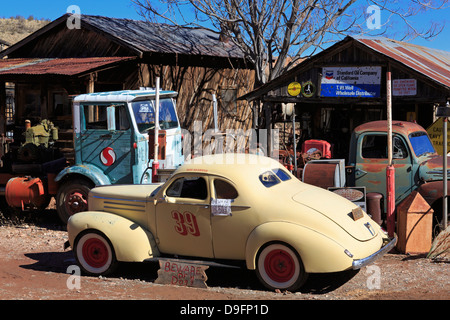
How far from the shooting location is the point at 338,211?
777 centimetres

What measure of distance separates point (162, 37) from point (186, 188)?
51.2ft

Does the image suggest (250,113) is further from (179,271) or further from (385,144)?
Answer: (179,271)

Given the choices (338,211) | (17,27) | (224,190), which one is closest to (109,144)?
(224,190)

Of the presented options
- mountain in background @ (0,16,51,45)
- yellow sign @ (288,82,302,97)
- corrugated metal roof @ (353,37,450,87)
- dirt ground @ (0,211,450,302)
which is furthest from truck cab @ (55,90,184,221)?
mountain in background @ (0,16,51,45)

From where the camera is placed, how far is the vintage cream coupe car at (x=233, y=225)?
7387 millimetres

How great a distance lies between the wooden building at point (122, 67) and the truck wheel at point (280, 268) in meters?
11.7

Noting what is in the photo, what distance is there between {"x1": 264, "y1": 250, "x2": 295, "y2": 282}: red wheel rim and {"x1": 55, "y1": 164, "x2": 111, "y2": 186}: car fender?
16.7 feet

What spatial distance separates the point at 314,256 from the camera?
725 centimetres

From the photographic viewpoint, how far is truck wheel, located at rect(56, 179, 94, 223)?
39.0 feet

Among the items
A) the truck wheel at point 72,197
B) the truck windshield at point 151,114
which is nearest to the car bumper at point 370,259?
the truck windshield at point 151,114

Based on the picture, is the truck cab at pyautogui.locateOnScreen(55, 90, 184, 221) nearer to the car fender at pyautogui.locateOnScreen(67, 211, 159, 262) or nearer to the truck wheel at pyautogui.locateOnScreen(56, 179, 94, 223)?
the truck wheel at pyautogui.locateOnScreen(56, 179, 94, 223)

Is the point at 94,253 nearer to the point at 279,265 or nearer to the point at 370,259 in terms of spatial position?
the point at 279,265

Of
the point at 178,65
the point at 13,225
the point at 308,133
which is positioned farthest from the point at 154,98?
the point at 178,65

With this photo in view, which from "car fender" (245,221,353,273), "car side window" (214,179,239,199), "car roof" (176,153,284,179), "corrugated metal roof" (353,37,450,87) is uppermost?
"corrugated metal roof" (353,37,450,87)
